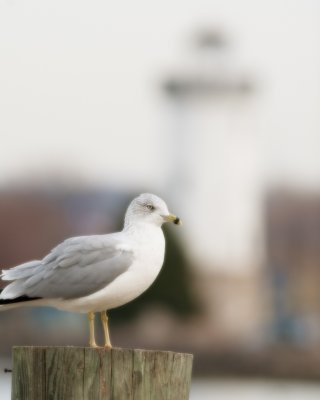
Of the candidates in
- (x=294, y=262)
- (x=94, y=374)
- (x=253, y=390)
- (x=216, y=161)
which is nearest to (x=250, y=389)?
(x=253, y=390)

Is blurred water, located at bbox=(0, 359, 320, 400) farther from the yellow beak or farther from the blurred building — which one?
the yellow beak

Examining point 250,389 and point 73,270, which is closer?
point 73,270

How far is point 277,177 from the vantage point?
2007 inches

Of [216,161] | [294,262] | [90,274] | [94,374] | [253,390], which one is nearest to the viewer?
[94,374]

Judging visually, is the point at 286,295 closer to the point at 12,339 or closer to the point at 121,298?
the point at 12,339

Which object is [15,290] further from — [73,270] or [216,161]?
[216,161]

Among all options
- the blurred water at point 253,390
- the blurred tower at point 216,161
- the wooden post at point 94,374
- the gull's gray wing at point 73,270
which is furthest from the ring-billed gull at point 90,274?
the blurred tower at point 216,161

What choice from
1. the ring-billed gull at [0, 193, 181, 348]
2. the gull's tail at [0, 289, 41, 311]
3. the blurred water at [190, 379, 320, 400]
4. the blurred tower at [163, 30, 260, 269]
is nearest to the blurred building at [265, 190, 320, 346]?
the blurred tower at [163, 30, 260, 269]

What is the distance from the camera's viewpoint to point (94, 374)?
4391mm

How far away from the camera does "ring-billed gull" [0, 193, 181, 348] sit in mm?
5078

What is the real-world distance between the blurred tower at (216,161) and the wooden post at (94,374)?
3710cm

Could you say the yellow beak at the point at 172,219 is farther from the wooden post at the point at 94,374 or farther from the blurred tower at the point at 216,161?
the blurred tower at the point at 216,161

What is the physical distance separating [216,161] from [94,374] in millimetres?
38955

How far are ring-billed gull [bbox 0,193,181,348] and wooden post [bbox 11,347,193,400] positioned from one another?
658mm
